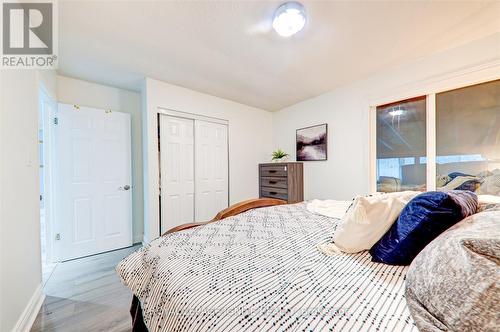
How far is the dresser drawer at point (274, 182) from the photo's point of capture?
344cm

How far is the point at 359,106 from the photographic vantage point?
9.16 ft

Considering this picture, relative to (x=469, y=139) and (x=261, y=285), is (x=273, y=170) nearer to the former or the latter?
(x=469, y=139)

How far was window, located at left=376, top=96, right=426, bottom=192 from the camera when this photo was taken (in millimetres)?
2379

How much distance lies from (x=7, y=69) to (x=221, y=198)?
2.73 metres

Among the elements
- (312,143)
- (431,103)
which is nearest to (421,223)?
(431,103)

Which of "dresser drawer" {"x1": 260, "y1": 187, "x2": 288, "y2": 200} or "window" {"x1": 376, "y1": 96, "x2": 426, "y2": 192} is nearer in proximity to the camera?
"window" {"x1": 376, "y1": 96, "x2": 426, "y2": 192}

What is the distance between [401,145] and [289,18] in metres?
2.12

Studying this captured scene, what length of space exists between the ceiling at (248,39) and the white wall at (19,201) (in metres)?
0.70

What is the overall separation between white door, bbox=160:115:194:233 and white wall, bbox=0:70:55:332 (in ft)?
4.15

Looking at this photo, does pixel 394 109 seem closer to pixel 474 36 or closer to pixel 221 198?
pixel 474 36

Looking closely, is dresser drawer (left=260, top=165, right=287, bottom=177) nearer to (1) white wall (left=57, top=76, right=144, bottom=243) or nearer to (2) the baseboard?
(1) white wall (left=57, top=76, right=144, bottom=243)

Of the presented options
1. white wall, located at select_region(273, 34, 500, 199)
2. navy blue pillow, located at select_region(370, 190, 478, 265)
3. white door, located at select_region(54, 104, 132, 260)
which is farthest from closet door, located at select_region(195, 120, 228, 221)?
navy blue pillow, located at select_region(370, 190, 478, 265)

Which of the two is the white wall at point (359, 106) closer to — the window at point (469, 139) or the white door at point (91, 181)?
the window at point (469, 139)

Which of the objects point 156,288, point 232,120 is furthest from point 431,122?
point 156,288
